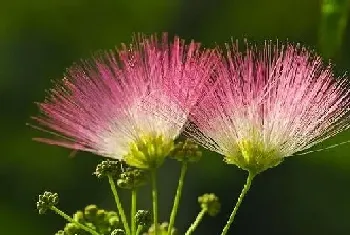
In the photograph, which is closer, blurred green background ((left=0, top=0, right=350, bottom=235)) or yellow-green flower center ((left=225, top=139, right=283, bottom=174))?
yellow-green flower center ((left=225, top=139, right=283, bottom=174))

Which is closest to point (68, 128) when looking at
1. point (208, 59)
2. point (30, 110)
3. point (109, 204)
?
point (208, 59)

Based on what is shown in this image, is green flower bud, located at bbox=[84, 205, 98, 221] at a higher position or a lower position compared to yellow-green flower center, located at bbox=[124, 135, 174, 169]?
lower

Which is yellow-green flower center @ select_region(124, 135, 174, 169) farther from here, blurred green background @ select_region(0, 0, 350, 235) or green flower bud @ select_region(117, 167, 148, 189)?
blurred green background @ select_region(0, 0, 350, 235)

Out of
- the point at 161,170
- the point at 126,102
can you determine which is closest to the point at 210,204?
the point at 126,102

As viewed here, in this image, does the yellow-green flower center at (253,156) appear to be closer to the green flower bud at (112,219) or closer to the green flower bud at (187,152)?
the green flower bud at (187,152)

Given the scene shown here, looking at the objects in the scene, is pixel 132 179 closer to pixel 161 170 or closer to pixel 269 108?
pixel 269 108

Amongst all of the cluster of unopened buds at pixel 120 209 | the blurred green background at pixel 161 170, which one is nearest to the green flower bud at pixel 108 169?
the cluster of unopened buds at pixel 120 209

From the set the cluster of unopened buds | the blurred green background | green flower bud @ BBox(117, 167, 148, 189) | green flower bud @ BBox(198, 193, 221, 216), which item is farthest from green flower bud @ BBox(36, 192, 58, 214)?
the blurred green background
